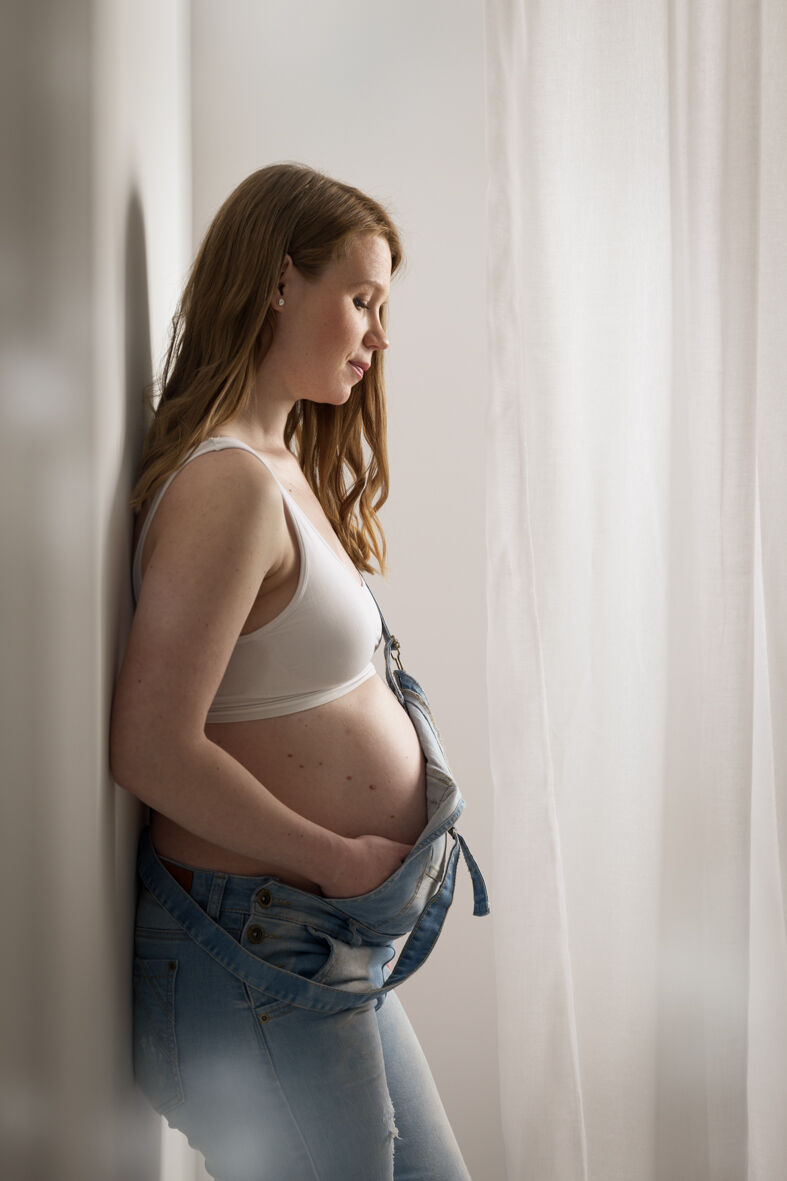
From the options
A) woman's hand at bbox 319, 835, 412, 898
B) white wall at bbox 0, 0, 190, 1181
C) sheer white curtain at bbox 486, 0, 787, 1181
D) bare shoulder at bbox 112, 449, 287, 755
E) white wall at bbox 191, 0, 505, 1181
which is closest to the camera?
white wall at bbox 0, 0, 190, 1181

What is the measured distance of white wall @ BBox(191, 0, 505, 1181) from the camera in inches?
68.5

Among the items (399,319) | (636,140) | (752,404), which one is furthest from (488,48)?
(752,404)

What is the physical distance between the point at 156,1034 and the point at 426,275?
1323mm

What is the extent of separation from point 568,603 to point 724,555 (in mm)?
230

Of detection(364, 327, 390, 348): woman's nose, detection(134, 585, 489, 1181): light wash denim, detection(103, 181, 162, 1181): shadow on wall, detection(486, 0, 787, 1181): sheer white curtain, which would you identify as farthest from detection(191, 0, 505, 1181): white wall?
detection(134, 585, 489, 1181): light wash denim

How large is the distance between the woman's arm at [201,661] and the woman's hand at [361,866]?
10 millimetres

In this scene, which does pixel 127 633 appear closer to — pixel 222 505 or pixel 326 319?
pixel 222 505

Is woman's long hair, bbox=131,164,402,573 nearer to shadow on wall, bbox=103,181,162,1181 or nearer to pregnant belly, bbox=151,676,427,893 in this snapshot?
shadow on wall, bbox=103,181,162,1181

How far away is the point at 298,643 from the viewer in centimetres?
87

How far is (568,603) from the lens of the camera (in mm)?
1473

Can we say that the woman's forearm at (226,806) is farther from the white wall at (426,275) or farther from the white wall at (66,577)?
the white wall at (426,275)

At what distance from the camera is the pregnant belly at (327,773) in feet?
2.93

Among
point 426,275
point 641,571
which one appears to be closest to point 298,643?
point 641,571

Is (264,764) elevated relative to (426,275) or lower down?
lower down
